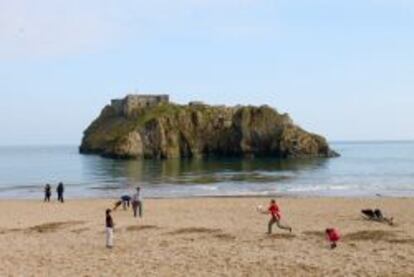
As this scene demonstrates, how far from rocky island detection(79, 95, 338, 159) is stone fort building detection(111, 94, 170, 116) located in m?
10.6

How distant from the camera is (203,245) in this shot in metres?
22.1

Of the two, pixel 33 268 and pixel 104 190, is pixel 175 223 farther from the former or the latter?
pixel 104 190

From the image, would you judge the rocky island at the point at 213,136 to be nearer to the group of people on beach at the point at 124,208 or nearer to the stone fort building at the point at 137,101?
the stone fort building at the point at 137,101

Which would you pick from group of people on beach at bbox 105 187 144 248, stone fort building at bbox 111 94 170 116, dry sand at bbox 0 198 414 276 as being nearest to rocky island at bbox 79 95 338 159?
stone fort building at bbox 111 94 170 116

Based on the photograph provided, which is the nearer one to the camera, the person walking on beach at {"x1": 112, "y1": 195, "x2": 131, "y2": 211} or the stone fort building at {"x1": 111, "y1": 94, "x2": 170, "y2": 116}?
the person walking on beach at {"x1": 112, "y1": 195, "x2": 131, "y2": 211}

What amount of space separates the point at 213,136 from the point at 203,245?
122881 millimetres

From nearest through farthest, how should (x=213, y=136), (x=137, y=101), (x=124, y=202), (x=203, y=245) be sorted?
1. (x=203, y=245)
2. (x=124, y=202)
3. (x=213, y=136)
4. (x=137, y=101)

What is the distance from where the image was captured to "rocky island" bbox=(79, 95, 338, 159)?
13625cm

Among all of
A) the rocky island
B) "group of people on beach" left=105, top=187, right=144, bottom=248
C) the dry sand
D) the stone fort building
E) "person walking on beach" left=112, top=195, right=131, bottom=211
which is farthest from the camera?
the stone fort building

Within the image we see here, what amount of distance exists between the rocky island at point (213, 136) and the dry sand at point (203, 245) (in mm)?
100332

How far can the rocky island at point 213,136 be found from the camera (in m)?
136

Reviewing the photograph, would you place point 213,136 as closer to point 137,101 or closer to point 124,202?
point 137,101

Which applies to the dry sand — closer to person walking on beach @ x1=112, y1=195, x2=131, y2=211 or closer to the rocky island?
person walking on beach @ x1=112, y1=195, x2=131, y2=211

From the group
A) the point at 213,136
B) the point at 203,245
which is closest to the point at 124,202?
the point at 203,245
